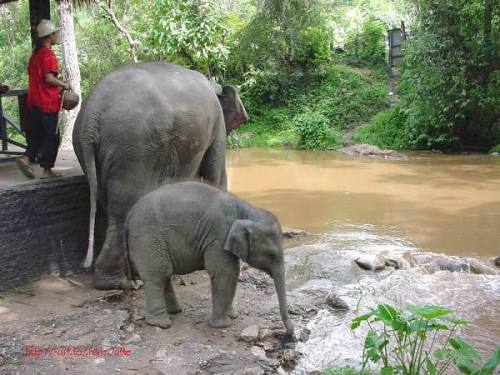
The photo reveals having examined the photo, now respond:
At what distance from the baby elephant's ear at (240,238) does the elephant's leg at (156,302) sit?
575 mm

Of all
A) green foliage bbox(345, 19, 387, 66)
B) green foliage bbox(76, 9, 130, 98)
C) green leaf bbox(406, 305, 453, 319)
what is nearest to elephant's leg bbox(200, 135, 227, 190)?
green leaf bbox(406, 305, 453, 319)

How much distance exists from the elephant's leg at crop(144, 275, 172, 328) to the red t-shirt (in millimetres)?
1929

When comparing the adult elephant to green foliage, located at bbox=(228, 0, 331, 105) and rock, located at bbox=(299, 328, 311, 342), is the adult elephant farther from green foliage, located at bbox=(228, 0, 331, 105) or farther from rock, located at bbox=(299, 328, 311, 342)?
green foliage, located at bbox=(228, 0, 331, 105)

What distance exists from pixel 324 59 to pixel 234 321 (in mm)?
18975

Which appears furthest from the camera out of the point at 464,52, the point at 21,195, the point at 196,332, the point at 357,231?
the point at 464,52

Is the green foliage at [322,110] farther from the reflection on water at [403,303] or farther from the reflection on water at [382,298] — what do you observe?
the reflection on water at [403,303]

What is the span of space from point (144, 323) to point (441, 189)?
27.4 feet

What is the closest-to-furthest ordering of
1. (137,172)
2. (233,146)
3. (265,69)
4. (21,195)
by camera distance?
(137,172) → (21,195) → (233,146) → (265,69)

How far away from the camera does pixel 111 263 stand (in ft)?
14.8

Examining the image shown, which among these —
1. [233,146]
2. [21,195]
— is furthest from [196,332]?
[233,146]

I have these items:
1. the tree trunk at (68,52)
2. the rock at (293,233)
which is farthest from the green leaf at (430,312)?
the tree trunk at (68,52)

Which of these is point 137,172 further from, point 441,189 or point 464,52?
point 464,52

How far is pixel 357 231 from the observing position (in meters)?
8.25

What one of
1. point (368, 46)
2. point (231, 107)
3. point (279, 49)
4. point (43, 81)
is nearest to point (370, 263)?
point (231, 107)
